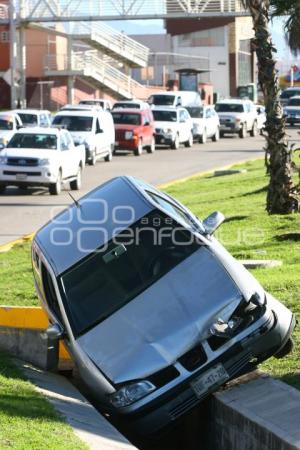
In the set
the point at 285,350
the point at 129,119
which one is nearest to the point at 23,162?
the point at 129,119

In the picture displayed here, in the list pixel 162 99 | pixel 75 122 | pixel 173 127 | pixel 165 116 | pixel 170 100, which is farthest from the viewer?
pixel 162 99

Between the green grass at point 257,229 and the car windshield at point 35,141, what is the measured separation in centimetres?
328

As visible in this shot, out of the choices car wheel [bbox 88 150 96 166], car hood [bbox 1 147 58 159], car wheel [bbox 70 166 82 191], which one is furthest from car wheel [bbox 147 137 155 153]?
car hood [bbox 1 147 58 159]

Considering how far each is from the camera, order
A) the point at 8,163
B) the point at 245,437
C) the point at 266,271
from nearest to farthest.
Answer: the point at 245,437, the point at 266,271, the point at 8,163

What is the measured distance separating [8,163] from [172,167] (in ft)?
31.8

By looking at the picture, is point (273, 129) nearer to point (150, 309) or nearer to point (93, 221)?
point (93, 221)

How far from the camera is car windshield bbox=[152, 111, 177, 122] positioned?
46.3 m

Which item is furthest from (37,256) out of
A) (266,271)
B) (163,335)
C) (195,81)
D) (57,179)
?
(195,81)

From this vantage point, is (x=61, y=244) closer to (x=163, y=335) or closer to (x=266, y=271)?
(x=163, y=335)

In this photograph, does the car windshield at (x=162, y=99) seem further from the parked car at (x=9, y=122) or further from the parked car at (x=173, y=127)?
the parked car at (x=9, y=122)

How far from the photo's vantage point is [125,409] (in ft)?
27.6

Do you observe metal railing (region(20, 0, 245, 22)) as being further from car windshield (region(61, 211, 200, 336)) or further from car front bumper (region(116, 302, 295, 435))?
car front bumper (region(116, 302, 295, 435))

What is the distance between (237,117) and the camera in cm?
5372

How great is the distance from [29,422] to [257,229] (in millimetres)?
9839
